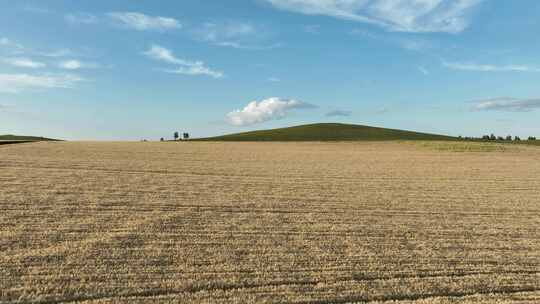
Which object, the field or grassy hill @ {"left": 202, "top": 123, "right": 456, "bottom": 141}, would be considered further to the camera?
grassy hill @ {"left": 202, "top": 123, "right": 456, "bottom": 141}

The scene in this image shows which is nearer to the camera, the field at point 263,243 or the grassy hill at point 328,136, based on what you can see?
the field at point 263,243

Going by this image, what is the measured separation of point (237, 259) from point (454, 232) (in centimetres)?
572

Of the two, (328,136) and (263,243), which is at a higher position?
(328,136)

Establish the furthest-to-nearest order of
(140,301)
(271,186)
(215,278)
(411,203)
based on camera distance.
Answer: (271,186)
(411,203)
(215,278)
(140,301)

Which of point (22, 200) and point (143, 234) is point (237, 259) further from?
point (22, 200)

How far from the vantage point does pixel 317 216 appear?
11344mm

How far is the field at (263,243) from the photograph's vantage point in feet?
20.8

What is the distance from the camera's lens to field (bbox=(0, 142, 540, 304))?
6340mm

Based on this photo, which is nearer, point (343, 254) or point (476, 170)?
point (343, 254)

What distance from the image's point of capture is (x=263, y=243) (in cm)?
866

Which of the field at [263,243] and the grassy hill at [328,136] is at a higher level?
the grassy hill at [328,136]

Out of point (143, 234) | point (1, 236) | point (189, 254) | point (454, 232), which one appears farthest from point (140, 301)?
point (454, 232)

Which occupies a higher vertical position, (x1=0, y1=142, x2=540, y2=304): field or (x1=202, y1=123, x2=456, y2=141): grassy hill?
(x1=202, y1=123, x2=456, y2=141): grassy hill

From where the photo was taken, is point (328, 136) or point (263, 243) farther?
point (328, 136)
